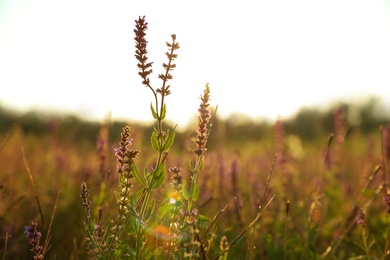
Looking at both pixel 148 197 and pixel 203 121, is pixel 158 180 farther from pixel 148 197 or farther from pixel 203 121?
pixel 203 121

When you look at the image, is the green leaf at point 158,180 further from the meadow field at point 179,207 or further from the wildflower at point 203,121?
the wildflower at point 203,121

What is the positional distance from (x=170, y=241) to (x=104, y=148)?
1.28m

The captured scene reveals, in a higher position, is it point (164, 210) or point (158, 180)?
point (158, 180)

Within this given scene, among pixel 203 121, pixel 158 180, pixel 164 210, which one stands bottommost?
pixel 164 210

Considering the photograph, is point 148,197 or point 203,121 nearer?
point 148,197

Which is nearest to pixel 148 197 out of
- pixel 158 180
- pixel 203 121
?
pixel 158 180

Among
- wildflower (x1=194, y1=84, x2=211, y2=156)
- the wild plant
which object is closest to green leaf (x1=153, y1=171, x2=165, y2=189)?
the wild plant

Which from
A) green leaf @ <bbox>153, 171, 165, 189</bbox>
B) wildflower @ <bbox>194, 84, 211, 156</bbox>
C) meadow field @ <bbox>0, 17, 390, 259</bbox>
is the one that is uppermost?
wildflower @ <bbox>194, 84, 211, 156</bbox>

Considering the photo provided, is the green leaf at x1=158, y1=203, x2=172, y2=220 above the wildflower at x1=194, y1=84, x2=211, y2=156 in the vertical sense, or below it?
below

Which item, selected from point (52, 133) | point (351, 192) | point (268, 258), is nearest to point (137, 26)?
point (268, 258)

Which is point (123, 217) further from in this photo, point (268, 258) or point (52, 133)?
point (52, 133)

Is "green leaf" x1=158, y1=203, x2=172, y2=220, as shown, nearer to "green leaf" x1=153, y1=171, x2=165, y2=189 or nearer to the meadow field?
the meadow field

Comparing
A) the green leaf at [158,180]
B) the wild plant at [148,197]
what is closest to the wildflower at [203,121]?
the wild plant at [148,197]

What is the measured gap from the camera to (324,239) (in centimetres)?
333
